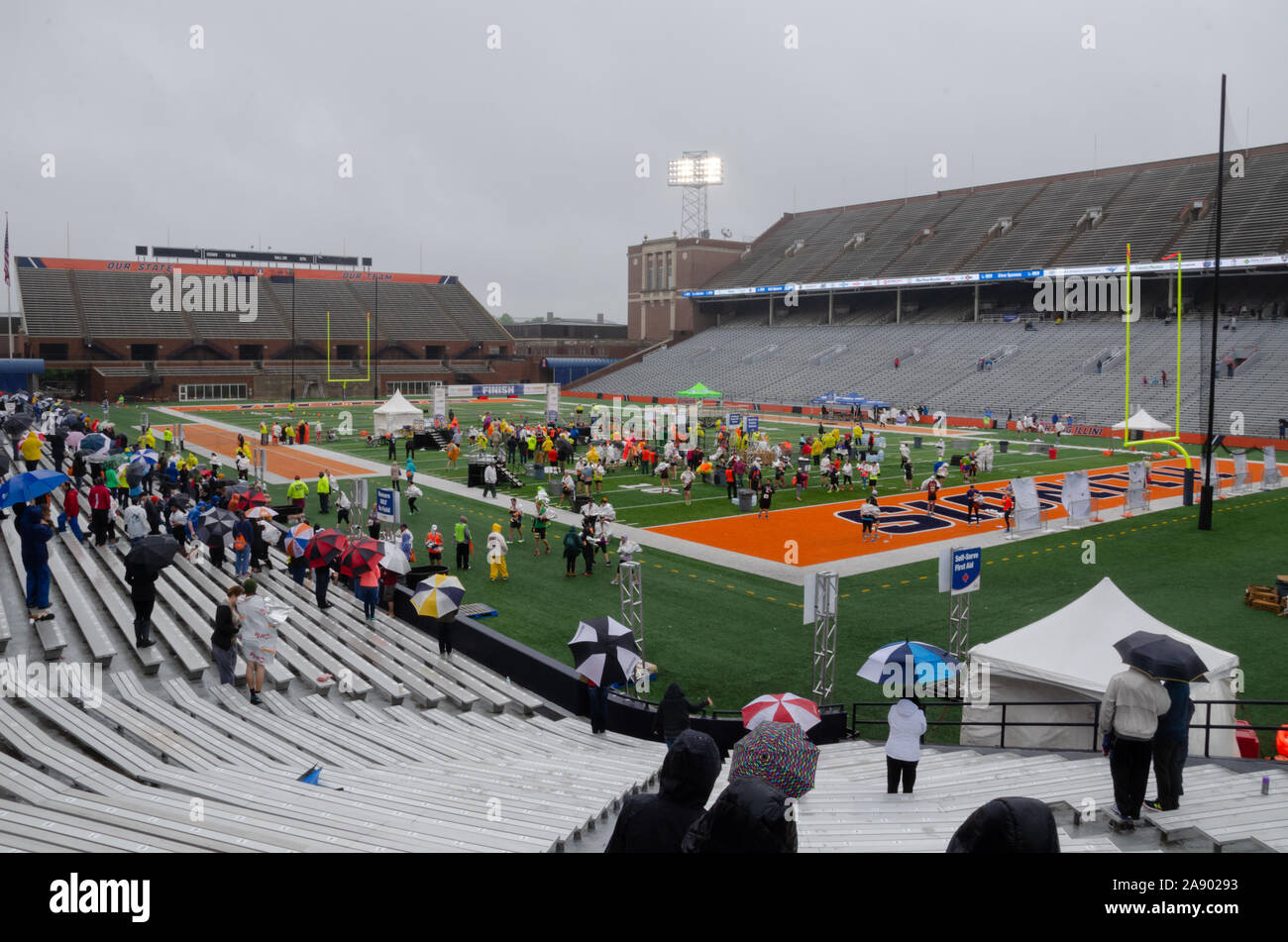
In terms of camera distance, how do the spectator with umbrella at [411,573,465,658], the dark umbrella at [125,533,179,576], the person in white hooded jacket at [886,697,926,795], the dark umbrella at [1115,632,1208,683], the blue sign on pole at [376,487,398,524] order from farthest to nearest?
1. the blue sign on pole at [376,487,398,524]
2. the spectator with umbrella at [411,573,465,658]
3. the dark umbrella at [125,533,179,576]
4. the person in white hooded jacket at [886,697,926,795]
5. the dark umbrella at [1115,632,1208,683]

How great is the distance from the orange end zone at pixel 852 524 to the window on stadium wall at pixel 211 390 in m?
56.8

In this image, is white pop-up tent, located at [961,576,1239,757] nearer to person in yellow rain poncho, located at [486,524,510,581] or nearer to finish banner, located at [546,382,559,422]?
person in yellow rain poncho, located at [486,524,510,581]

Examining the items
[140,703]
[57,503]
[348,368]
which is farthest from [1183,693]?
[348,368]

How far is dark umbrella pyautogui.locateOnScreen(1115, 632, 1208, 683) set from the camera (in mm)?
6875

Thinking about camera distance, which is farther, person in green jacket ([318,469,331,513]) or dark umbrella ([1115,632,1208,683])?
person in green jacket ([318,469,331,513])

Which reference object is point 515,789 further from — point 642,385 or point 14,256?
point 14,256

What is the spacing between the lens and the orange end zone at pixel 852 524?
22.7 meters

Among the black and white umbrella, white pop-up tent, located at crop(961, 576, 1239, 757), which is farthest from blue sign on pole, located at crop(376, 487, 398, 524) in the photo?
white pop-up tent, located at crop(961, 576, 1239, 757)

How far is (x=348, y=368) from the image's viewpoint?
83000 millimetres

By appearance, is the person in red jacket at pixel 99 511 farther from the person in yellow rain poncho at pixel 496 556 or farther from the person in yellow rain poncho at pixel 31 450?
the person in yellow rain poncho at pixel 496 556

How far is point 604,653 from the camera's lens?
38.0ft

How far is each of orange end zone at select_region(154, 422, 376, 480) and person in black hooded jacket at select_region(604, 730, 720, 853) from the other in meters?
31.5

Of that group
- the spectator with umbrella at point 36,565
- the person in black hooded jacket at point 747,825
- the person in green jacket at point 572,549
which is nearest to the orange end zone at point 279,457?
the person in green jacket at point 572,549

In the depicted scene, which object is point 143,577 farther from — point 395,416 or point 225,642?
point 395,416
